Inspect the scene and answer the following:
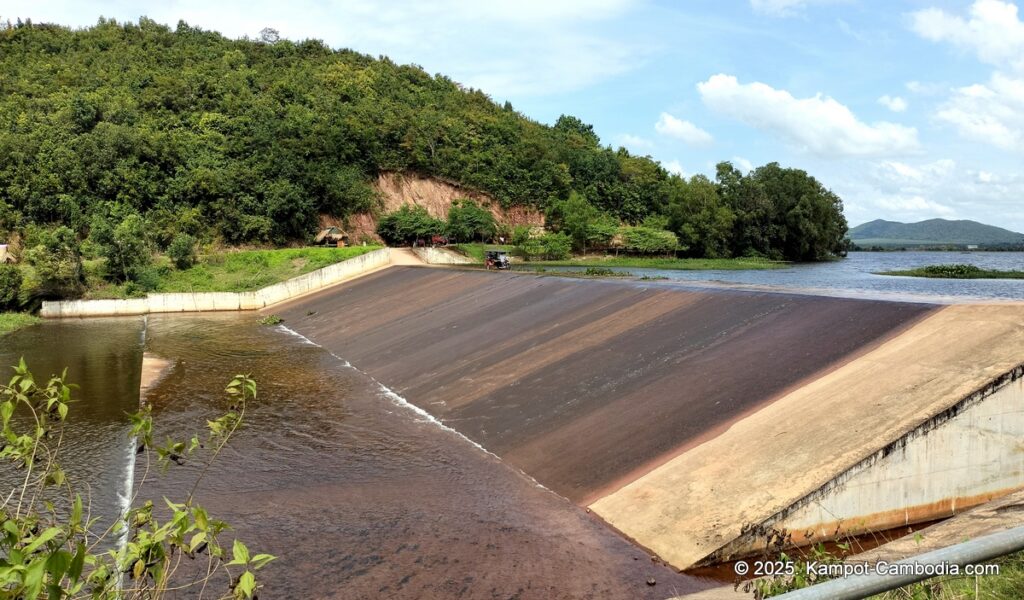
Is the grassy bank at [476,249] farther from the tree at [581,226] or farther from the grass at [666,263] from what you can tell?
the tree at [581,226]

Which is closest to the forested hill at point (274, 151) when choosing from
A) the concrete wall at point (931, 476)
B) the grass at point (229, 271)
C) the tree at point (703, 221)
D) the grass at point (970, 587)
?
the tree at point (703, 221)

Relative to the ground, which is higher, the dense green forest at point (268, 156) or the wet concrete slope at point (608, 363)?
the dense green forest at point (268, 156)

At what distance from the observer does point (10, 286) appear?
3516 centimetres

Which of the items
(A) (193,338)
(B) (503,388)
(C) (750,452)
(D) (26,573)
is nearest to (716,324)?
(B) (503,388)

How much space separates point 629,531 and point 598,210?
2721 inches

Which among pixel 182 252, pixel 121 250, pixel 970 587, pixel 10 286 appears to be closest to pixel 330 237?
pixel 182 252

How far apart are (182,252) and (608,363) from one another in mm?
38249

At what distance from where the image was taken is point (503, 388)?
49.6 ft

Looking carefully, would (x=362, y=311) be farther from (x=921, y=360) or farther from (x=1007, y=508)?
(x=1007, y=508)

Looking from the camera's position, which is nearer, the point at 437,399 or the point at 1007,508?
the point at 1007,508

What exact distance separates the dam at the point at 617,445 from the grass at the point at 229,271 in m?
23.1

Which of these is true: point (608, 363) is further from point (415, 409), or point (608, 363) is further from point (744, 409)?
point (415, 409)

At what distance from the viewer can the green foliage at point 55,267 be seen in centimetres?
3559

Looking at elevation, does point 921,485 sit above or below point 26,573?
below
